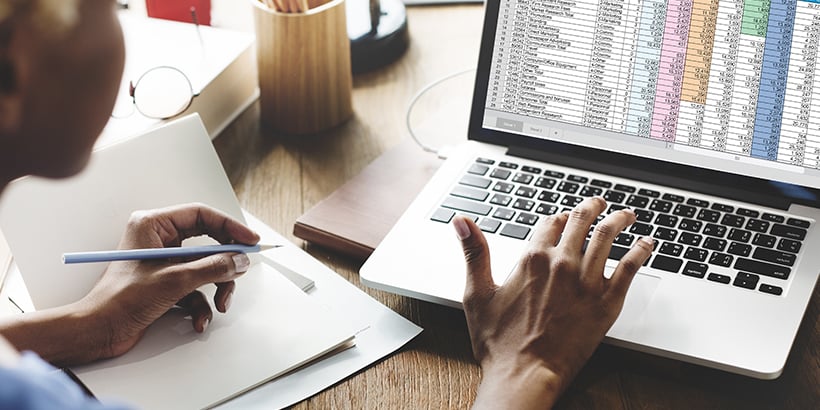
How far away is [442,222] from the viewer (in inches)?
37.5

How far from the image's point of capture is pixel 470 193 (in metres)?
0.99

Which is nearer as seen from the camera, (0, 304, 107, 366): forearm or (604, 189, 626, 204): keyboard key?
(0, 304, 107, 366): forearm

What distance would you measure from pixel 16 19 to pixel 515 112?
2.05ft

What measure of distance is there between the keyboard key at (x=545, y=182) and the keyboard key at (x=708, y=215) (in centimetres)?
16

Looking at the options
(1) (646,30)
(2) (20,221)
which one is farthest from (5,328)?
(1) (646,30)

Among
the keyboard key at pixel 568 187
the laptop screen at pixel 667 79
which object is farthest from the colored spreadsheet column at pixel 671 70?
the keyboard key at pixel 568 187

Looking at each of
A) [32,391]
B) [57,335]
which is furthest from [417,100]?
[32,391]

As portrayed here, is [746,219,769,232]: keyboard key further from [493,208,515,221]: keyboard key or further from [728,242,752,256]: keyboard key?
[493,208,515,221]: keyboard key

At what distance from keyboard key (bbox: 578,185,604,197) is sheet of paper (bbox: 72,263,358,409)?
0.99ft

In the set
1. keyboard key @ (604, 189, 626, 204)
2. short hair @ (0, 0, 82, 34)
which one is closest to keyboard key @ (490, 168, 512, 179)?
keyboard key @ (604, 189, 626, 204)

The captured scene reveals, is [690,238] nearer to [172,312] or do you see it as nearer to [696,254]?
[696,254]

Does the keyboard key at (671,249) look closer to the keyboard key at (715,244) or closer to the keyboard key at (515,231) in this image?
the keyboard key at (715,244)

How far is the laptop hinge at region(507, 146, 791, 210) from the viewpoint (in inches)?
36.9

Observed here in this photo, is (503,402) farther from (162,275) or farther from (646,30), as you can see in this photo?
(646,30)
